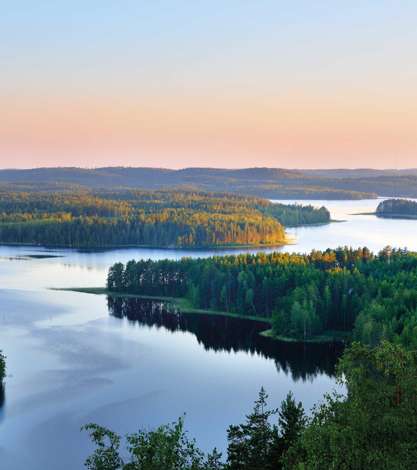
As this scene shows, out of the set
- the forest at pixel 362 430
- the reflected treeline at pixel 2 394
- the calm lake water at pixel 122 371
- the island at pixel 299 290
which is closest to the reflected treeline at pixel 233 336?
the calm lake water at pixel 122 371

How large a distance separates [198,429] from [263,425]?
747 inches

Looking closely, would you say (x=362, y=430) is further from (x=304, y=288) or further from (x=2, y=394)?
(x=304, y=288)

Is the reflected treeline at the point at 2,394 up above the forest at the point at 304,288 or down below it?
below

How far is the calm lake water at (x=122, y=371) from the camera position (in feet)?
145

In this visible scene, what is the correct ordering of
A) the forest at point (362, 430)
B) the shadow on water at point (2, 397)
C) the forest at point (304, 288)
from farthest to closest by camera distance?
the forest at point (304, 288)
the shadow on water at point (2, 397)
the forest at point (362, 430)

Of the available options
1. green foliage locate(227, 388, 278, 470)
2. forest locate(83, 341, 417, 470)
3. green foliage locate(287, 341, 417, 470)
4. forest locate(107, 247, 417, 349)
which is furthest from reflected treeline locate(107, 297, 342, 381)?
green foliage locate(287, 341, 417, 470)

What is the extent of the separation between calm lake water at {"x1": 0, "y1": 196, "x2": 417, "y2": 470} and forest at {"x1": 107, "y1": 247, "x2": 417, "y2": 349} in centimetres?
432

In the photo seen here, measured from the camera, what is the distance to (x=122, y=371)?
57.6 metres

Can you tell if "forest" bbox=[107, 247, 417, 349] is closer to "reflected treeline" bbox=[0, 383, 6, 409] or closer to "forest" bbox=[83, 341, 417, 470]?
"reflected treeline" bbox=[0, 383, 6, 409]

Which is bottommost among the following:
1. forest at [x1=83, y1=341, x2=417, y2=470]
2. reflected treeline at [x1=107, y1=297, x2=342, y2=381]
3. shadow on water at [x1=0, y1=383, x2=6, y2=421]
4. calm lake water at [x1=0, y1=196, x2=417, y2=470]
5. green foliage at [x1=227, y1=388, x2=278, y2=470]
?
reflected treeline at [x1=107, y1=297, x2=342, y2=381]

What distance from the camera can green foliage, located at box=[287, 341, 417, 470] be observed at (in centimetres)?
1700

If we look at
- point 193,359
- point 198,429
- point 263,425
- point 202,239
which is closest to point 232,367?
point 193,359

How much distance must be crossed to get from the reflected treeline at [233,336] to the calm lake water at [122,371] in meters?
0.11

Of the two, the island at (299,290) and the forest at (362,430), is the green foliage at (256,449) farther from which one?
the island at (299,290)
